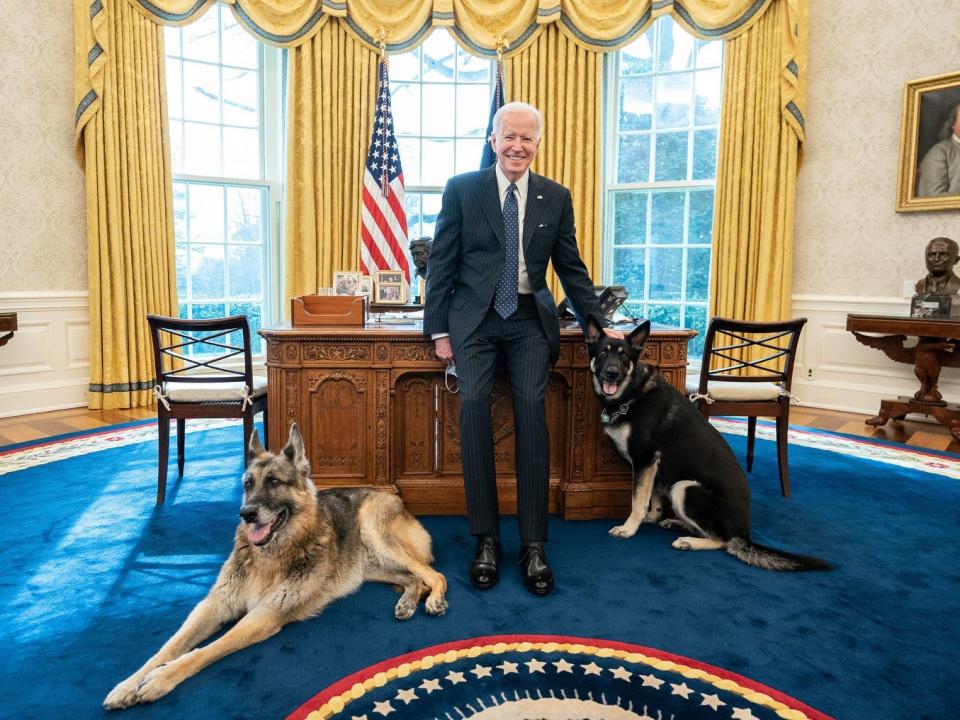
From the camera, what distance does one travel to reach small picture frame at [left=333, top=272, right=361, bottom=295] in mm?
3631

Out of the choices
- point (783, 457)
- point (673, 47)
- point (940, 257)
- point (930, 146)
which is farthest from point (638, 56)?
point (783, 457)

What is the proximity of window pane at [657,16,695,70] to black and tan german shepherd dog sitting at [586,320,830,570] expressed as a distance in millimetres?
4289

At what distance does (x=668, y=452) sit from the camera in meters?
2.85

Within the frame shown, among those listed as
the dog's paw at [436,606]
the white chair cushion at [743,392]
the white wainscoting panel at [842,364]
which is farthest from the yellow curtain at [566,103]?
the dog's paw at [436,606]

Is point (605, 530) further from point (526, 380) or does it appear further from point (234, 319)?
point (234, 319)

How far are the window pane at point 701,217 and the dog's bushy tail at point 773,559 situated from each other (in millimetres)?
4094

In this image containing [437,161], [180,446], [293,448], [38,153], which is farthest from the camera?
[437,161]

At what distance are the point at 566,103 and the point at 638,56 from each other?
88 centimetres

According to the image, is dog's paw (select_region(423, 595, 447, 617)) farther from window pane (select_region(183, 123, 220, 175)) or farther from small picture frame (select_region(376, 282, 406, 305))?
window pane (select_region(183, 123, 220, 175))

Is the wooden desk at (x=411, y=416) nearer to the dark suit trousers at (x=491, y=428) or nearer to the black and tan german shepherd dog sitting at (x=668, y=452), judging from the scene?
the black and tan german shepherd dog sitting at (x=668, y=452)

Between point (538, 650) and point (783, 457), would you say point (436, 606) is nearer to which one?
point (538, 650)

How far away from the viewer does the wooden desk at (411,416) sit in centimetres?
302

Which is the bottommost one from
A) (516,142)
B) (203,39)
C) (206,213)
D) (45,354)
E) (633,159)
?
(45,354)

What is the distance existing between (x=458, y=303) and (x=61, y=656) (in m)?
1.72
